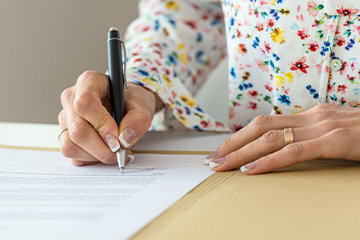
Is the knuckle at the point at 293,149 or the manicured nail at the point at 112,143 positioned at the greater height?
the manicured nail at the point at 112,143

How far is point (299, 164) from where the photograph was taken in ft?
1.68

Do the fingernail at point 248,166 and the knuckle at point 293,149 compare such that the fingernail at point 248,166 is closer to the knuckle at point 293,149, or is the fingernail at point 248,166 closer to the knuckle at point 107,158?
the knuckle at point 293,149

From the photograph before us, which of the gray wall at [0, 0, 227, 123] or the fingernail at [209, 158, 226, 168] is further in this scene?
the gray wall at [0, 0, 227, 123]

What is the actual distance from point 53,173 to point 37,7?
1392mm

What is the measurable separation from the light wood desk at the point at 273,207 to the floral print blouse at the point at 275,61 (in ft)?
0.51

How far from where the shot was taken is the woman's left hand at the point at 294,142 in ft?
1.57

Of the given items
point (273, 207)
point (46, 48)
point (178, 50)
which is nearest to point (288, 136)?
point (273, 207)

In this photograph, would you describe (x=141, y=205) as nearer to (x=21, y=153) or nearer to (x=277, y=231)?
(x=277, y=231)

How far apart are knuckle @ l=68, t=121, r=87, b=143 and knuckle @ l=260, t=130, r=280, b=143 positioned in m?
0.26

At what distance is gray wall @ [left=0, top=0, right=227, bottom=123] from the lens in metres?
1.65

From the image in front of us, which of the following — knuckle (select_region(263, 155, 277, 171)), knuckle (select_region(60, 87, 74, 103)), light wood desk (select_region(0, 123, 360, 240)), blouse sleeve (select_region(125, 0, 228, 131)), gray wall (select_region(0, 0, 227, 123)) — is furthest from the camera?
gray wall (select_region(0, 0, 227, 123))

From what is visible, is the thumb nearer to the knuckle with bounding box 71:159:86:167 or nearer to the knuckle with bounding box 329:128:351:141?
the knuckle with bounding box 71:159:86:167

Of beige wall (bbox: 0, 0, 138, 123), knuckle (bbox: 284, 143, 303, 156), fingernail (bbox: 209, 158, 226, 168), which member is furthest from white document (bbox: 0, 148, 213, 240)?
beige wall (bbox: 0, 0, 138, 123)

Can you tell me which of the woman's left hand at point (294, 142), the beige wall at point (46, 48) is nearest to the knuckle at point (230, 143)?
the woman's left hand at point (294, 142)
